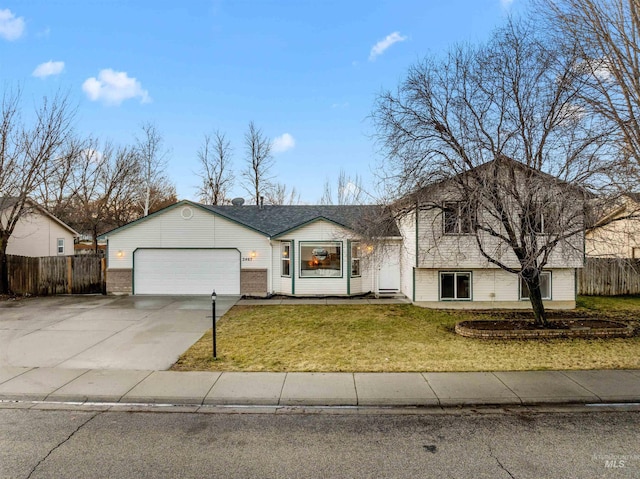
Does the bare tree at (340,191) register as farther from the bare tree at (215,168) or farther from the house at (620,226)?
the house at (620,226)

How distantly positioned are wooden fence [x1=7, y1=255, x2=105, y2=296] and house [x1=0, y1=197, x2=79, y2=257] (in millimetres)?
6948

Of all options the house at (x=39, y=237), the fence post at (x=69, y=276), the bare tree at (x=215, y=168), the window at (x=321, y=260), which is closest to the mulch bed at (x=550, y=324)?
the window at (x=321, y=260)

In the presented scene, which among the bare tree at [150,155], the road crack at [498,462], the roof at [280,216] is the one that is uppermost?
the bare tree at [150,155]

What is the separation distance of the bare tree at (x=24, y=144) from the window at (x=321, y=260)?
12.4 metres

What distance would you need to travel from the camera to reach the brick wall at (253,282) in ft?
50.9

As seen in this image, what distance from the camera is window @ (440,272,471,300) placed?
13.3m

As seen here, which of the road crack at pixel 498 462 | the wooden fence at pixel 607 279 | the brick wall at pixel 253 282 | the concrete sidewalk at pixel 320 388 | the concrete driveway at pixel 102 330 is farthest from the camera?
the wooden fence at pixel 607 279

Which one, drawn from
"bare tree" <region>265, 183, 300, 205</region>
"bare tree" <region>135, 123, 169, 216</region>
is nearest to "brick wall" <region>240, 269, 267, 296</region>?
"bare tree" <region>135, 123, 169, 216</region>

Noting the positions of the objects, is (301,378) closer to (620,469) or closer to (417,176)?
(620,469)

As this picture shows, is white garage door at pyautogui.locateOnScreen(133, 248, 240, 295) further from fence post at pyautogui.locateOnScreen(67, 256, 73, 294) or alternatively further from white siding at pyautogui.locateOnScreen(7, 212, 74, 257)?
white siding at pyautogui.locateOnScreen(7, 212, 74, 257)

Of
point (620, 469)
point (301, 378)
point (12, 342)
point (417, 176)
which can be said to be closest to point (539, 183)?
point (417, 176)

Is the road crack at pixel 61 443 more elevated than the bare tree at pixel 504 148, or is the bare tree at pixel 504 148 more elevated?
the bare tree at pixel 504 148

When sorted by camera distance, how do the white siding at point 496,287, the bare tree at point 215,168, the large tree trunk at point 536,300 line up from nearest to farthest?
the large tree trunk at point 536,300 → the white siding at point 496,287 → the bare tree at point 215,168

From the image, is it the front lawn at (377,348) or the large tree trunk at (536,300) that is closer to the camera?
the front lawn at (377,348)
